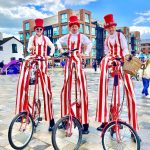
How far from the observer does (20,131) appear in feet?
14.0

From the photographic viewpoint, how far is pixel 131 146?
398cm

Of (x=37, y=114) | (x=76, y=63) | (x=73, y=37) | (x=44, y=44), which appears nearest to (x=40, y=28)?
(x=44, y=44)

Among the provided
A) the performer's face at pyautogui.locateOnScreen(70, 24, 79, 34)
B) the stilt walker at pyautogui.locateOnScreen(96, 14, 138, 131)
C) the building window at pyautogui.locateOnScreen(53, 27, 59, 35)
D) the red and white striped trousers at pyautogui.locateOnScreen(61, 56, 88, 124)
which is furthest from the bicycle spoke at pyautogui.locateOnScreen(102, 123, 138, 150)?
the building window at pyautogui.locateOnScreen(53, 27, 59, 35)

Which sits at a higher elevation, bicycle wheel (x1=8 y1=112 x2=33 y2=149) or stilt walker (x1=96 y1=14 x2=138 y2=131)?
stilt walker (x1=96 y1=14 x2=138 y2=131)

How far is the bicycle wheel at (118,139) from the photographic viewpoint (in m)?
3.70

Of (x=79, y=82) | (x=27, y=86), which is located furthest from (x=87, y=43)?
(x=27, y=86)

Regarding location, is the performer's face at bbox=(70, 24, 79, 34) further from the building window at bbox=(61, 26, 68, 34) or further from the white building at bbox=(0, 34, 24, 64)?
the building window at bbox=(61, 26, 68, 34)

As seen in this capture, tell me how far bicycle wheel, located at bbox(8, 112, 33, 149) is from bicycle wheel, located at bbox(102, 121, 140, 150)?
144cm

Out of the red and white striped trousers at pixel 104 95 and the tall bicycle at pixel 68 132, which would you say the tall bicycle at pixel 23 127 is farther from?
the red and white striped trousers at pixel 104 95

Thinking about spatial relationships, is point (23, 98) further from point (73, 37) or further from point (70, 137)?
point (73, 37)

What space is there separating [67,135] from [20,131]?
0.87 metres

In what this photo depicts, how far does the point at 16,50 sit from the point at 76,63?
4783cm

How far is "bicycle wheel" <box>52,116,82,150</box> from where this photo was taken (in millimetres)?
3685

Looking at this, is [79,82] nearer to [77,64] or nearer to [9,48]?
[77,64]
